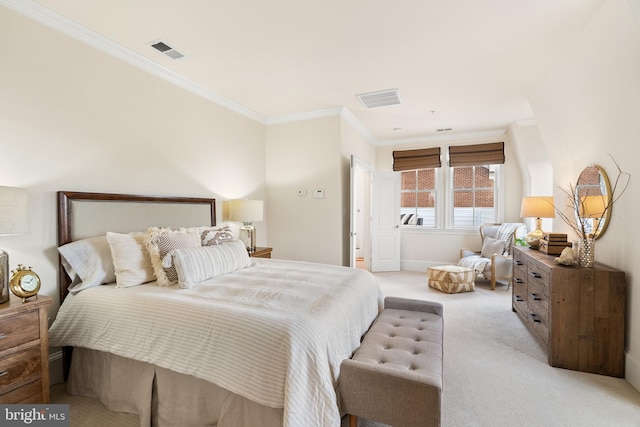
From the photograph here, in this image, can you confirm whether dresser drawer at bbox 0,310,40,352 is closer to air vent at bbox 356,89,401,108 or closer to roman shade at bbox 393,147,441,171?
air vent at bbox 356,89,401,108

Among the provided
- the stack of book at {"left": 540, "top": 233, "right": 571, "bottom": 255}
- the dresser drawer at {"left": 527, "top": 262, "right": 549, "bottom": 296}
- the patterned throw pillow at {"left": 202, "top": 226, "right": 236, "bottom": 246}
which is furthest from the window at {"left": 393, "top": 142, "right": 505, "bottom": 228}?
the patterned throw pillow at {"left": 202, "top": 226, "right": 236, "bottom": 246}

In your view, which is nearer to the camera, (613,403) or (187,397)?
(187,397)

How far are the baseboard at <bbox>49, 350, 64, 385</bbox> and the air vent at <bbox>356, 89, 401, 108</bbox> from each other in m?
3.90

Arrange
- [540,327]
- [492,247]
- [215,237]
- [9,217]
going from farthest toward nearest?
1. [492,247]
2. [215,237]
3. [540,327]
4. [9,217]

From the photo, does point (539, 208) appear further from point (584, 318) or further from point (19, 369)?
point (19, 369)

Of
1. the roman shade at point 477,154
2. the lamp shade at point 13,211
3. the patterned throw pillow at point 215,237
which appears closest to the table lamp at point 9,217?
the lamp shade at point 13,211

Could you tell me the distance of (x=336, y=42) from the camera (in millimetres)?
2566

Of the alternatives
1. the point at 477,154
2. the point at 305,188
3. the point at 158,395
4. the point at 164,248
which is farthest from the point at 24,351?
the point at 477,154

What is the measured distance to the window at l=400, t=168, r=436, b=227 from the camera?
6046 millimetres

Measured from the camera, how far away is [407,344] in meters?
1.80

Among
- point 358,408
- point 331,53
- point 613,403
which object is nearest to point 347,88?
point 331,53

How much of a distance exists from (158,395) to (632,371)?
3200 mm

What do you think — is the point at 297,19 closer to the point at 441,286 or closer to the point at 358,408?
the point at 358,408

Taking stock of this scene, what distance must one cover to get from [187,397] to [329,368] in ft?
2.90
